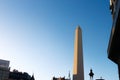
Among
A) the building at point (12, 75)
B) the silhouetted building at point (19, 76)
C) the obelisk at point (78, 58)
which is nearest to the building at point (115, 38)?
the obelisk at point (78, 58)

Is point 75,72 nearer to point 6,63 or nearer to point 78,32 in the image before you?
point 78,32

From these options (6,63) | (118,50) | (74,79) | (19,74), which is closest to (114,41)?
(118,50)

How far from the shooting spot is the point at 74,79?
4709cm

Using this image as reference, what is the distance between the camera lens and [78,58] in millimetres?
49062

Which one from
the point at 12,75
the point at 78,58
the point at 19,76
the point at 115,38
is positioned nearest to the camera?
the point at 115,38

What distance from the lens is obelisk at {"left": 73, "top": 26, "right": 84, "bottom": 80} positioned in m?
48.3

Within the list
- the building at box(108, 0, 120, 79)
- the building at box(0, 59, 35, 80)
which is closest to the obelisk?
the building at box(108, 0, 120, 79)

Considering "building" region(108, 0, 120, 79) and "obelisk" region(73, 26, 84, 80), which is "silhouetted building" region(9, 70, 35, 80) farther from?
"building" region(108, 0, 120, 79)

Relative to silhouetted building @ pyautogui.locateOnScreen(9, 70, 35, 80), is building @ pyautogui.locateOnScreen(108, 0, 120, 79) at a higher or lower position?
lower

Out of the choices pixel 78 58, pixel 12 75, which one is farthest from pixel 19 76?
pixel 78 58

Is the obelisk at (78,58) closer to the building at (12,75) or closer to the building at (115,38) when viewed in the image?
the building at (115,38)

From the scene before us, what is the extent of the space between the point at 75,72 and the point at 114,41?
110 ft

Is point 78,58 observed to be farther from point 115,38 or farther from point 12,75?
point 12,75

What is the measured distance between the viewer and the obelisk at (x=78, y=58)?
48344mm
